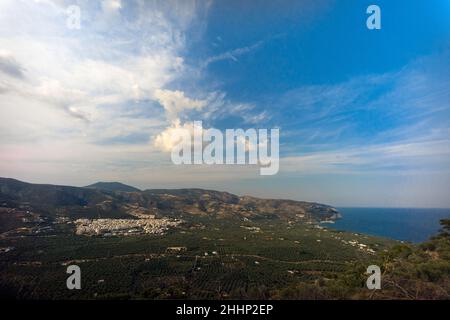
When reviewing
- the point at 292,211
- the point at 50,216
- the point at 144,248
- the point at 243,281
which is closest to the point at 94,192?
the point at 50,216

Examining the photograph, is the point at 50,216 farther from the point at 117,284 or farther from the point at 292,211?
the point at 292,211

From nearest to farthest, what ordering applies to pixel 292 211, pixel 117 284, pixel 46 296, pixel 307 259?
pixel 46 296, pixel 117 284, pixel 307 259, pixel 292 211

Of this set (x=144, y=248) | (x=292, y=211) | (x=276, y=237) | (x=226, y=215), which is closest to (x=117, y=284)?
(x=144, y=248)

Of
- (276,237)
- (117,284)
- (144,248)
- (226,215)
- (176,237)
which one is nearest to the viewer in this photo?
(117,284)

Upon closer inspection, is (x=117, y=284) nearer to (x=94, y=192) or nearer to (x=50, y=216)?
(x=50, y=216)
